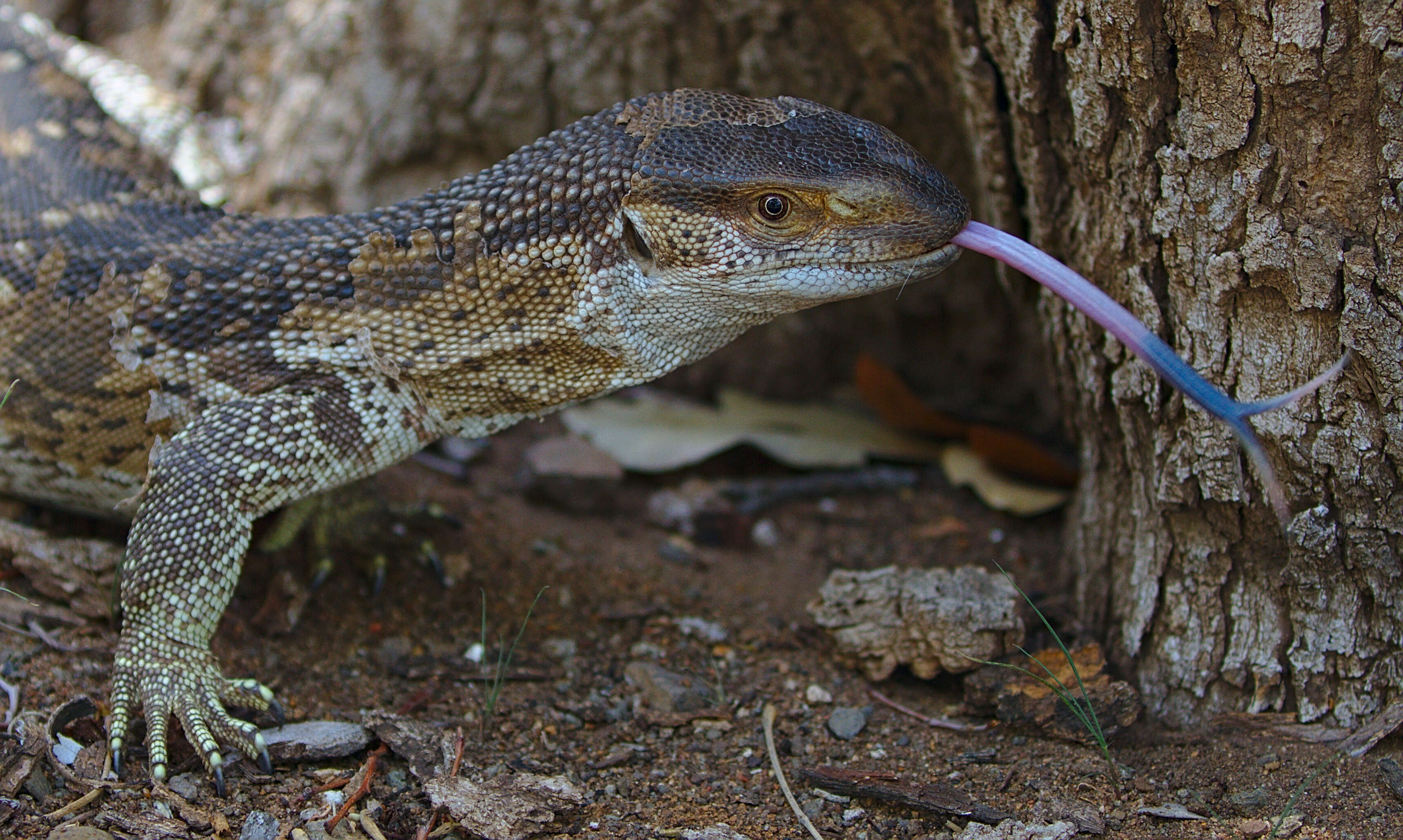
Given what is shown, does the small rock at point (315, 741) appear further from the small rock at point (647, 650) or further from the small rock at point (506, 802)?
the small rock at point (647, 650)

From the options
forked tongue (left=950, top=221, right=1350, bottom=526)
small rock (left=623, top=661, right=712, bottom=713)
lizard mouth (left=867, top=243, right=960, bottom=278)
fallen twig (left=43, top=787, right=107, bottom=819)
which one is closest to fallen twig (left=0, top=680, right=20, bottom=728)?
fallen twig (left=43, top=787, right=107, bottom=819)

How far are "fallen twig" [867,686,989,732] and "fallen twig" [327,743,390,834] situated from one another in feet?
5.95

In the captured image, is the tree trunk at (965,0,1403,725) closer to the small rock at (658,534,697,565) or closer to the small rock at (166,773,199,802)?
the small rock at (658,534,697,565)

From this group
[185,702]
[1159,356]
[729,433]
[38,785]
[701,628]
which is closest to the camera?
[1159,356]

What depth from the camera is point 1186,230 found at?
3510 mm

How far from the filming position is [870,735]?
12.8 feet

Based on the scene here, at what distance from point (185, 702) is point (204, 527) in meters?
0.59

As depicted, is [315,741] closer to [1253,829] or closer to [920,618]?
[920,618]

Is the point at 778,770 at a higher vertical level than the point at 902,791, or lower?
lower

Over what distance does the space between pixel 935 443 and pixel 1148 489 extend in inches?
86.7

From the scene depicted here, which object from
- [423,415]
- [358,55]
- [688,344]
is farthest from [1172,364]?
[358,55]

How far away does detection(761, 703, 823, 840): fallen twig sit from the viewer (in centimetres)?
339

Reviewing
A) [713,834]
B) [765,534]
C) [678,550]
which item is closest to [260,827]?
[713,834]

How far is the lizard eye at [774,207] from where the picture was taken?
3545mm
